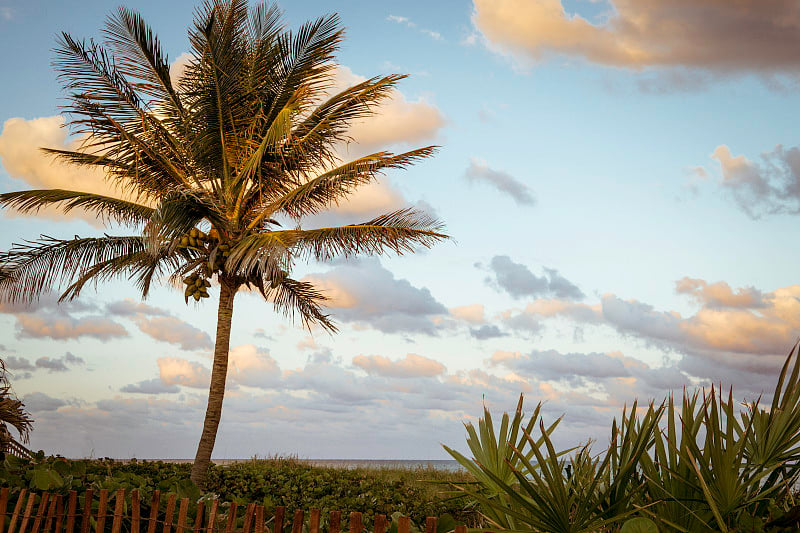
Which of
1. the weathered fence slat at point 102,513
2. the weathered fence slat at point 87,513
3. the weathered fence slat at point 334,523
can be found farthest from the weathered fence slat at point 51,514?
the weathered fence slat at point 334,523

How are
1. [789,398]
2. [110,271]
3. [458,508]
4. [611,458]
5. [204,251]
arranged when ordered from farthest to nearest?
[110,271], [204,251], [458,508], [611,458], [789,398]

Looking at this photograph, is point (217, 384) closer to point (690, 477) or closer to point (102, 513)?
point (102, 513)

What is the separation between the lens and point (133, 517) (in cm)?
364

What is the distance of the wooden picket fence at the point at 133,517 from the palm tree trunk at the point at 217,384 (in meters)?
5.96

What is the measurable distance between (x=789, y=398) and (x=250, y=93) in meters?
10.3

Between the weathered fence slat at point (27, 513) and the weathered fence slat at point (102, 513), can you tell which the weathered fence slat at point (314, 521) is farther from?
the weathered fence slat at point (27, 513)

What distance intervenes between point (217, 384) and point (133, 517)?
7200mm

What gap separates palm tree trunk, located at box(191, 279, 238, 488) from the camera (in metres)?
10.3

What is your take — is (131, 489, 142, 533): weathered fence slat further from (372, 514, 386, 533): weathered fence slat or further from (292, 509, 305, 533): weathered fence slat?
(372, 514, 386, 533): weathered fence slat

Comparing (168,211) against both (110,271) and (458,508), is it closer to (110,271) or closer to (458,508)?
(110,271)

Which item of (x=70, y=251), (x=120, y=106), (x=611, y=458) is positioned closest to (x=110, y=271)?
(x=70, y=251)

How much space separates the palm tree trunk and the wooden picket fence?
19.6 ft

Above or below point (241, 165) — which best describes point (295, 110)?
above

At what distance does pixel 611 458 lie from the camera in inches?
109
